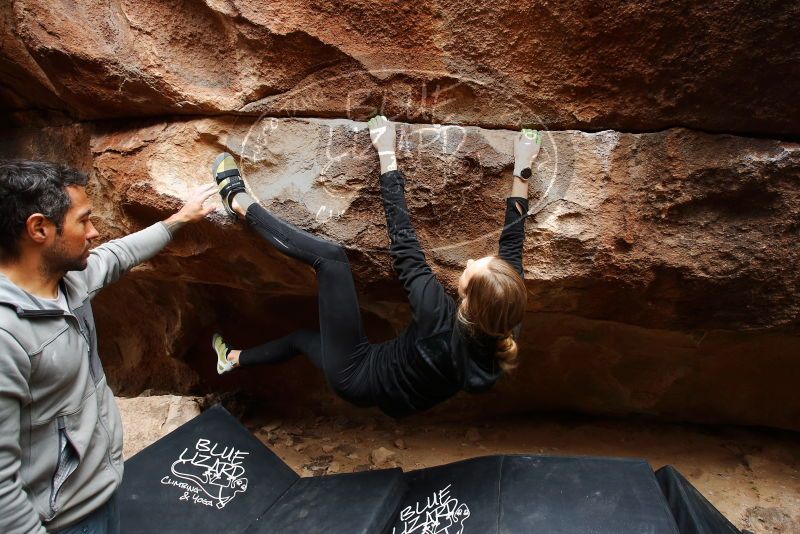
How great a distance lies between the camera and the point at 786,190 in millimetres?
1921

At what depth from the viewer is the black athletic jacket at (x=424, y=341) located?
1858mm

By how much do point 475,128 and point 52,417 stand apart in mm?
1525

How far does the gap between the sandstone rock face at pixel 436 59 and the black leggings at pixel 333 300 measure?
0.45 m

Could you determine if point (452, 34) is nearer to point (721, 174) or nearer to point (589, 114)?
point (589, 114)

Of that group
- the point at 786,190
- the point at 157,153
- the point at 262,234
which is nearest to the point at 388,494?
the point at 262,234

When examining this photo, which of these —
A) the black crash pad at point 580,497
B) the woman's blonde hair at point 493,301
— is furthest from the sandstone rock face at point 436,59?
the black crash pad at point 580,497

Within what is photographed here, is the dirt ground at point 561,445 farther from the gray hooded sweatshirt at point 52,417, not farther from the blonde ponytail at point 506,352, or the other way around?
the gray hooded sweatshirt at point 52,417

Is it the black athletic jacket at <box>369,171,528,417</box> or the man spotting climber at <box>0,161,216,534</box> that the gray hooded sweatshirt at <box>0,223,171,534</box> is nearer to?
the man spotting climber at <box>0,161,216,534</box>

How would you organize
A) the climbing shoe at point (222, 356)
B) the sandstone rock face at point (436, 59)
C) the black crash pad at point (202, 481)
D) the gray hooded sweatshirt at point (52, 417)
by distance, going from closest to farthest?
the gray hooded sweatshirt at point (52, 417) < the sandstone rock face at point (436, 59) < the black crash pad at point (202, 481) < the climbing shoe at point (222, 356)

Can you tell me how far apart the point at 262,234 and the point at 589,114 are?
1.18 metres

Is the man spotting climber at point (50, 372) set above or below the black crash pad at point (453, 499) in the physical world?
above

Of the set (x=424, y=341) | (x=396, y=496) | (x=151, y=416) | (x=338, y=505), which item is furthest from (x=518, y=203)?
(x=151, y=416)

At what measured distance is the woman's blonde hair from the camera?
1.70 meters

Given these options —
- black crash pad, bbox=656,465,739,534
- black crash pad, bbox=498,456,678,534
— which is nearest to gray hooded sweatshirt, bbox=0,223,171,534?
black crash pad, bbox=498,456,678,534
